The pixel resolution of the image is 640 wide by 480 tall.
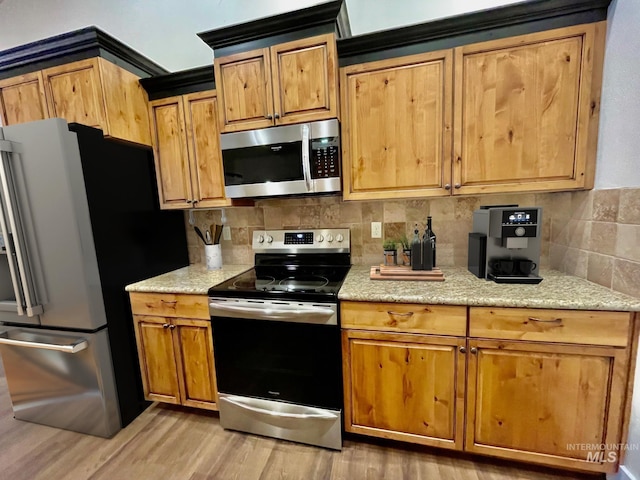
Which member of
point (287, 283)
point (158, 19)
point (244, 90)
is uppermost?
point (158, 19)

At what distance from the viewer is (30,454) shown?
5.18ft

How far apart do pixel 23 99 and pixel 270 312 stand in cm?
216

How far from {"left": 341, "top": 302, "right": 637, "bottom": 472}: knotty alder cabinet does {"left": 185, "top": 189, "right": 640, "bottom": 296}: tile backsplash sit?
34 cm

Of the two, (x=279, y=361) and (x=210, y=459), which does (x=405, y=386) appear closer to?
(x=279, y=361)

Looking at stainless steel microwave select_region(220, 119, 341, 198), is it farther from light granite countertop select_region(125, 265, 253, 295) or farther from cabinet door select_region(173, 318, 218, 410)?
cabinet door select_region(173, 318, 218, 410)

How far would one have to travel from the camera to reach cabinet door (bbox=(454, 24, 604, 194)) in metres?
1.34

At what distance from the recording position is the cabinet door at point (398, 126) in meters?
1.50

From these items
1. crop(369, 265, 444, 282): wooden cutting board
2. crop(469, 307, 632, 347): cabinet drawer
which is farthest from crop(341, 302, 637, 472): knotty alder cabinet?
crop(369, 265, 444, 282): wooden cutting board

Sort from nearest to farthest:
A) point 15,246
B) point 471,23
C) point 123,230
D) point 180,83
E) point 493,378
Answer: point 493,378 → point 471,23 → point 15,246 → point 123,230 → point 180,83

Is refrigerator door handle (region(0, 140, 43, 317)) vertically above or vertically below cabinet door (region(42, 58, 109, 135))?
below

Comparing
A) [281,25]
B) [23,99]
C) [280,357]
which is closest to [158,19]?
[23,99]

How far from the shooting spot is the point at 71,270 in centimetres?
153

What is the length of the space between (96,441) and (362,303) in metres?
1.83

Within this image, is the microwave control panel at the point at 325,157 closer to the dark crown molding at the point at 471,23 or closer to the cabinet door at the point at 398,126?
the cabinet door at the point at 398,126
